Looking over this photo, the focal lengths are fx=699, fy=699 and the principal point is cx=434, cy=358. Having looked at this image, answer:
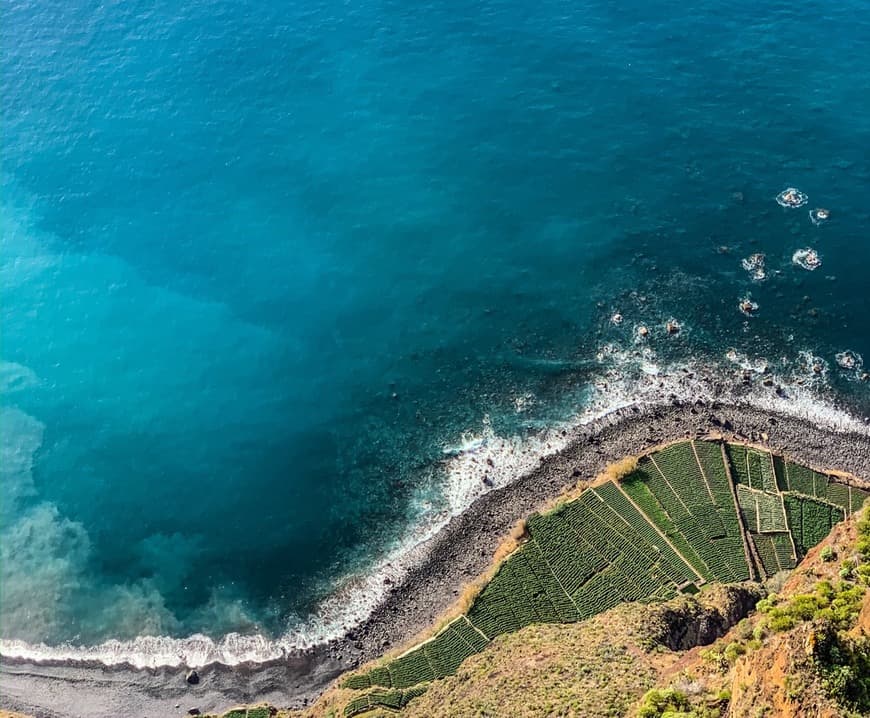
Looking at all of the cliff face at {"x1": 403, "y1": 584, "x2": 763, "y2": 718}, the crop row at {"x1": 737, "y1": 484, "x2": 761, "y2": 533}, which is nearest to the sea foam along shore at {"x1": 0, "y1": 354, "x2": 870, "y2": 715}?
the crop row at {"x1": 737, "y1": 484, "x2": 761, "y2": 533}

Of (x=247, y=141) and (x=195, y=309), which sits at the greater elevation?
(x=247, y=141)

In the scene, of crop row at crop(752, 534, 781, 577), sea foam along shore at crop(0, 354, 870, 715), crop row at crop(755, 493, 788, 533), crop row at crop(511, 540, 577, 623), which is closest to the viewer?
crop row at crop(511, 540, 577, 623)

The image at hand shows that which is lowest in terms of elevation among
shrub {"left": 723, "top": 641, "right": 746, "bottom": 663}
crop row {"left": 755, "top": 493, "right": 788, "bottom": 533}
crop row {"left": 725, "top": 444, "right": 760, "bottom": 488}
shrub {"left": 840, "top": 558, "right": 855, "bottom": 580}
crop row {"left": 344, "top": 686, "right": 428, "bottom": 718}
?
crop row {"left": 344, "top": 686, "right": 428, "bottom": 718}

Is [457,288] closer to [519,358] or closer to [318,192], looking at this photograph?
[519,358]

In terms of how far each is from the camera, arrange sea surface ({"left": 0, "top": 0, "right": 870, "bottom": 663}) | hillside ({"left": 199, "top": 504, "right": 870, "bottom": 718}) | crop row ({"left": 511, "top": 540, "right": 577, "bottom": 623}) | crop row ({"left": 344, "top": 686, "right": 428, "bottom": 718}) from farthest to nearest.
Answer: sea surface ({"left": 0, "top": 0, "right": 870, "bottom": 663}) < crop row ({"left": 511, "top": 540, "right": 577, "bottom": 623}) < crop row ({"left": 344, "top": 686, "right": 428, "bottom": 718}) < hillside ({"left": 199, "top": 504, "right": 870, "bottom": 718})

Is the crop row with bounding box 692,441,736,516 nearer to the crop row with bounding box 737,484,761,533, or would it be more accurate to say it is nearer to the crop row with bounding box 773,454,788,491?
the crop row with bounding box 737,484,761,533

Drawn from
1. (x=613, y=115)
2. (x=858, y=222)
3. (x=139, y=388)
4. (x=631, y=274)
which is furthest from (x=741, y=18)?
(x=139, y=388)

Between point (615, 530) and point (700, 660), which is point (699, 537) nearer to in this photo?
point (615, 530)
